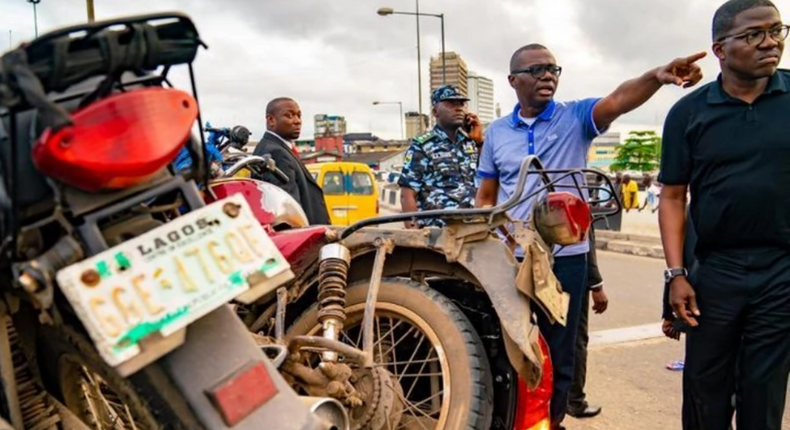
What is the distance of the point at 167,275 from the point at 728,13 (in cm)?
232

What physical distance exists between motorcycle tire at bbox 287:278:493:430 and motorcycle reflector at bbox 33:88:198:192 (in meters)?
1.22

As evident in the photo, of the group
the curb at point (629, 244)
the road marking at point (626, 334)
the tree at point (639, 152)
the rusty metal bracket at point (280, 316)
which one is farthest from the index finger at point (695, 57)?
the tree at point (639, 152)

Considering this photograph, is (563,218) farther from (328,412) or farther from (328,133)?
(328,133)

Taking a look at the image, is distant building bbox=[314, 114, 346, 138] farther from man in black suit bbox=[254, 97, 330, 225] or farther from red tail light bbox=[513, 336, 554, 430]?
red tail light bbox=[513, 336, 554, 430]

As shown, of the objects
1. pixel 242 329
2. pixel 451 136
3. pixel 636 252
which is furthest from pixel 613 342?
pixel 636 252

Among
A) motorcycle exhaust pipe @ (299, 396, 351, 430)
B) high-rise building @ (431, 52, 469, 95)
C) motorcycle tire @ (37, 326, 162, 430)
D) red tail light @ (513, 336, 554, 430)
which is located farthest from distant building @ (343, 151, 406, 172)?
motorcycle exhaust pipe @ (299, 396, 351, 430)

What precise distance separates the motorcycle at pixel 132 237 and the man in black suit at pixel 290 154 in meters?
2.87

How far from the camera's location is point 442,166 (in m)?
4.41

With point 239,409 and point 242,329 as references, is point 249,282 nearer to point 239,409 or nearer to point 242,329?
point 242,329

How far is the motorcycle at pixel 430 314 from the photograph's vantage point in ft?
7.12

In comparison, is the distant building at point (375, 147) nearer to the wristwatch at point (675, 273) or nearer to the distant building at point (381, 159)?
the distant building at point (381, 159)

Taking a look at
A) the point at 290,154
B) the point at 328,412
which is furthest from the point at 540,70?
the point at 328,412

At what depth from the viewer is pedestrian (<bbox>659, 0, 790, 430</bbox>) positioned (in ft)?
8.29

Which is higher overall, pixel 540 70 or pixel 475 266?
pixel 540 70
